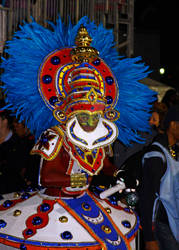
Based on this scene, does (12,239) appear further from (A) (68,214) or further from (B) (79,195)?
(B) (79,195)

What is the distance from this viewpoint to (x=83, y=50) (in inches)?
95.5

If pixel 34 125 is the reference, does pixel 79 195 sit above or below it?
below

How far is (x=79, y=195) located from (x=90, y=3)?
626 centimetres

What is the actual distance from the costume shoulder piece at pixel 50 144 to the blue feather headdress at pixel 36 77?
0.21 m

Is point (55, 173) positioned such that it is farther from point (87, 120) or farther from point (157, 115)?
point (157, 115)

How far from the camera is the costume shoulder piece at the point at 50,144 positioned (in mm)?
2365

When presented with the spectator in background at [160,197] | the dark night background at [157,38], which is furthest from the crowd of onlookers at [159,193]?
the dark night background at [157,38]

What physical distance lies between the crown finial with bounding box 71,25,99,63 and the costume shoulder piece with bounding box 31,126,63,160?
530 mm

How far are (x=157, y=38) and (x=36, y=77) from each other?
1033 centimetres

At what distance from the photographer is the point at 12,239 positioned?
7.20 feet

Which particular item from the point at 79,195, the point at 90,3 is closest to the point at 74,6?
the point at 90,3

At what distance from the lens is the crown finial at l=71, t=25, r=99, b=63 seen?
2432mm

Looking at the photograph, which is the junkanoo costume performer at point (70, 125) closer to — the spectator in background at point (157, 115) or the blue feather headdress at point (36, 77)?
the blue feather headdress at point (36, 77)

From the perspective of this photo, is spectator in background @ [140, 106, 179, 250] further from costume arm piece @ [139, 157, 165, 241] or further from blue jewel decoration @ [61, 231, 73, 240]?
blue jewel decoration @ [61, 231, 73, 240]
